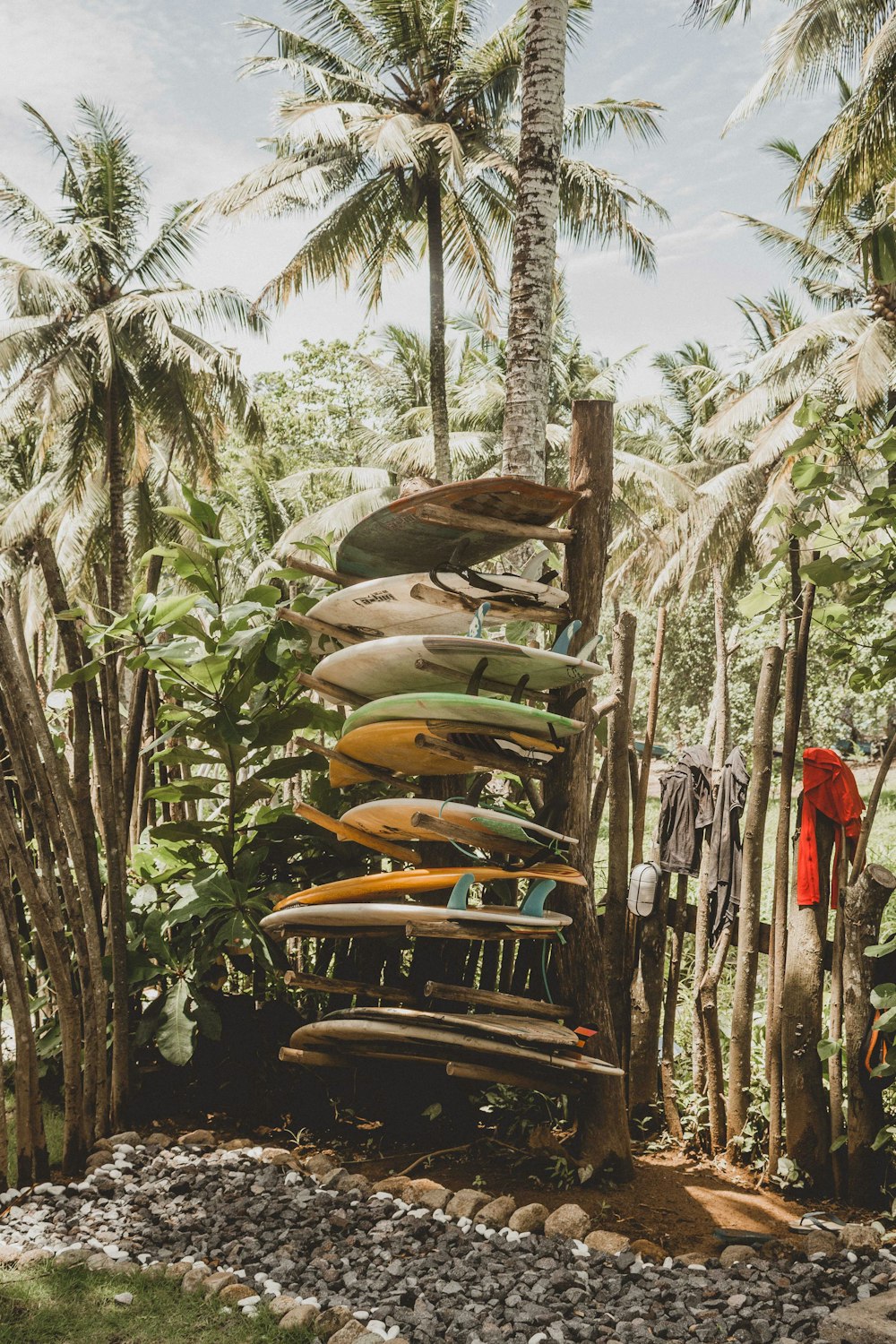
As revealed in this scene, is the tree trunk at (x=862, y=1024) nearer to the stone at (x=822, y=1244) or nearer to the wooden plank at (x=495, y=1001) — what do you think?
the stone at (x=822, y=1244)

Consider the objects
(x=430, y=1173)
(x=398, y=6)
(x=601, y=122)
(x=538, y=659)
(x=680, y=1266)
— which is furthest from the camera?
(x=601, y=122)

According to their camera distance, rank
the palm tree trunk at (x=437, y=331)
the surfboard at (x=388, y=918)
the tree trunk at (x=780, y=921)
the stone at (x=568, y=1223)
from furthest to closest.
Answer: the palm tree trunk at (x=437, y=331) → the tree trunk at (x=780, y=921) → the surfboard at (x=388, y=918) → the stone at (x=568, y=1223)

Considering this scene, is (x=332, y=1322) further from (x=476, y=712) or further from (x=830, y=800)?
(x=830, y=800)

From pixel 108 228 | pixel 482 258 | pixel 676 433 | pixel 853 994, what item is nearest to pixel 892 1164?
pixel 853 994

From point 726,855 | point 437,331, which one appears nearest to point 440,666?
point 726,855

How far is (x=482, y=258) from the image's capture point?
17.1 meters

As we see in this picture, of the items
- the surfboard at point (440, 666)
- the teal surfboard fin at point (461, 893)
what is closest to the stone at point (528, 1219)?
the teal surfboard fin at point (461, 893)

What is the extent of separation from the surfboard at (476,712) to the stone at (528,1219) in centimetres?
130

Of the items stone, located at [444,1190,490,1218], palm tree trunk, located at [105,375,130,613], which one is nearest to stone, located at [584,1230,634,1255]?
stone, located at [444,1190,490,1218]

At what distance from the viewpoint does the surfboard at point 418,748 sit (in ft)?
9.74

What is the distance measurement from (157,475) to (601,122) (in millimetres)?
11712

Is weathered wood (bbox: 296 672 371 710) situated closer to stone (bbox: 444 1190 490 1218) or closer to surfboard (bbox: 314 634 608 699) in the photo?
surfboard (bbox: 314 634 608 699)

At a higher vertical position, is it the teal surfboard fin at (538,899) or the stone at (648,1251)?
the teal surfboard fin at (538,899)

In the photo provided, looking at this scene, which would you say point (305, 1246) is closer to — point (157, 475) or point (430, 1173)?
point (430, 1173)
